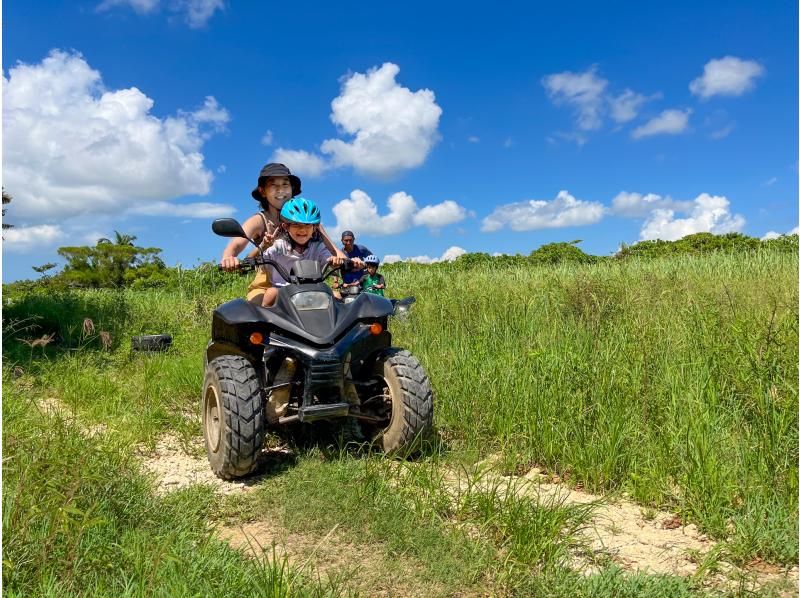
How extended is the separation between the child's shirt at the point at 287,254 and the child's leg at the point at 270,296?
69mm

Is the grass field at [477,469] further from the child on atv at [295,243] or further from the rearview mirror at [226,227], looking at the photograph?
the rearview mirror at [226,227]

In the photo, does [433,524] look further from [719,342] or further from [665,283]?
[665,283]

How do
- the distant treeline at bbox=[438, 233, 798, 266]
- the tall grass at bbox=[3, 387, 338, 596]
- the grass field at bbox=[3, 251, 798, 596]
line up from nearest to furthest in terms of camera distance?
1. the tall grass at bbox=[3, 387, 338, 596]
2. the grass field at bbox=[3, 251, 798, 596]
3. the distant treeline at bbox=[438, 233, 798, 266]

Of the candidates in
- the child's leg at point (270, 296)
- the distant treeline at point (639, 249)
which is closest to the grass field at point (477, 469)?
the child's leg at point (270, 296)

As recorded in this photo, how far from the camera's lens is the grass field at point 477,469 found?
2338mm

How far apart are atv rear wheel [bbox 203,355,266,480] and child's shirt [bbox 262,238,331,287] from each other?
28.9 inches

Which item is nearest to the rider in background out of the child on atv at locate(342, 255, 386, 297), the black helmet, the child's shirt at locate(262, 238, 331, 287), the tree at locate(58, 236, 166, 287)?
the child on atv at locate(342, 255, 386, 297)

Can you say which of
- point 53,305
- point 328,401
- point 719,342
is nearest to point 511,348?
point 719,342

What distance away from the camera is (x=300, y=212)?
4082 mm

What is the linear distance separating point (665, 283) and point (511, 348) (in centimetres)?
325

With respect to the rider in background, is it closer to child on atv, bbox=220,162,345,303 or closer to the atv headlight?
child on atv, bbox=220,162,345,303

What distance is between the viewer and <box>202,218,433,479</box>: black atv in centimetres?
346

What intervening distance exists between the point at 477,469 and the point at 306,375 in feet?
3.56

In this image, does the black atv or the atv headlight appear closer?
the black atv
